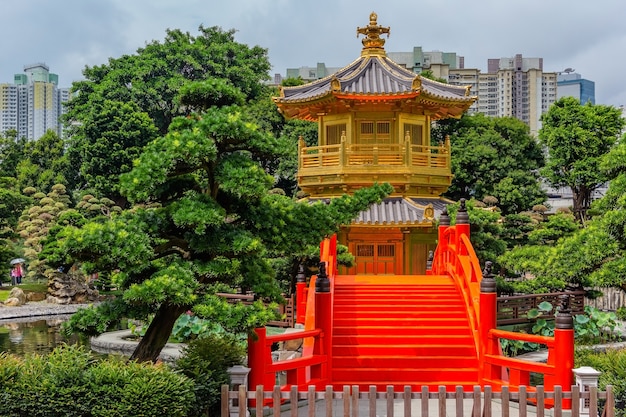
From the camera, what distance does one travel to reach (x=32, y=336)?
22703mm

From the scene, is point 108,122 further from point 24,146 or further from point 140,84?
point 24,146

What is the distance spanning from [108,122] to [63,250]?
103ft

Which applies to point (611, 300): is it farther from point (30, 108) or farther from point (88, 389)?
point (30, 108)

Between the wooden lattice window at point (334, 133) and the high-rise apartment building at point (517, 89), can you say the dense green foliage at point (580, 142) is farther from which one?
the high-rise apartment building at point (517, 89)

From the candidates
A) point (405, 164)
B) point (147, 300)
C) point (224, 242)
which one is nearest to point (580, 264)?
point (405, 164)

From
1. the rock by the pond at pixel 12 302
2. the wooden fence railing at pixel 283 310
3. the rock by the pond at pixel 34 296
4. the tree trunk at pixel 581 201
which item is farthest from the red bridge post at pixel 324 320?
the tree trunk at pixel 581 201

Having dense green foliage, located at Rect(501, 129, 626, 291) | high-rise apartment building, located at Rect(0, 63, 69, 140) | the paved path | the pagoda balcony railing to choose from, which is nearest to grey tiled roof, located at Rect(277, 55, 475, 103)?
the pagoda balcony railing

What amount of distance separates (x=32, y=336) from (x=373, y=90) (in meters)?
13.3

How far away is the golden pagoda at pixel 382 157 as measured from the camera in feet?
63.0

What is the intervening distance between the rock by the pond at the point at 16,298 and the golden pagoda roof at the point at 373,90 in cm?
1686

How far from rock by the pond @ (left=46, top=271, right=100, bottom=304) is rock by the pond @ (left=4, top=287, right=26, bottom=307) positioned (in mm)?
1097

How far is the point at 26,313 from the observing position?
28672mm

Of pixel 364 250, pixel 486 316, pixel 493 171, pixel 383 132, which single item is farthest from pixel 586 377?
pixel 493 171

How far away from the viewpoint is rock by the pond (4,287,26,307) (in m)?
30.7
